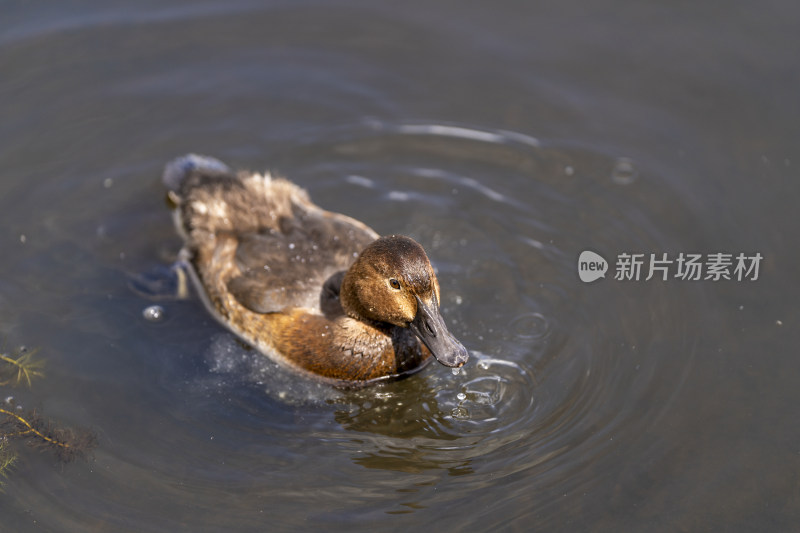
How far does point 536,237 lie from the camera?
277 inches

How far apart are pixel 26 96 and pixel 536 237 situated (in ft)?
15.5

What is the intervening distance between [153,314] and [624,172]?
389 centimetres

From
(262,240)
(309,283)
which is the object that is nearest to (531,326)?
(309,283)

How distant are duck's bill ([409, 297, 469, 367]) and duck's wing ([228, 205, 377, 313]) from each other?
0.88m

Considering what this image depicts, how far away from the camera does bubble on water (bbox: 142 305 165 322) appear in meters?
6.58

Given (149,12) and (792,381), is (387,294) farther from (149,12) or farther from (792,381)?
(149,12)

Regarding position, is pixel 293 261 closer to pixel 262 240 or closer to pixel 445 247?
pixel 262 240

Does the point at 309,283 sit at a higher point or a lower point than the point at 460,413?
higher

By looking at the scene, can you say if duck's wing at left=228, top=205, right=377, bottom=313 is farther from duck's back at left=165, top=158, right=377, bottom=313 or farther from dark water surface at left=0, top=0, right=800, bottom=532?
dark water surface at left=0, top=0, right=800, bottom=532

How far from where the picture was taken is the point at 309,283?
6.19 m

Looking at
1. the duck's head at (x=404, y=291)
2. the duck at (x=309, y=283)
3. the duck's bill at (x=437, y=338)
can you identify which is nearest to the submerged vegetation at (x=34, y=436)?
the duck at (x=309, y=283)

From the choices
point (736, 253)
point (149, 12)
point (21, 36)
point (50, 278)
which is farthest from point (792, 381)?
point (21, 36)

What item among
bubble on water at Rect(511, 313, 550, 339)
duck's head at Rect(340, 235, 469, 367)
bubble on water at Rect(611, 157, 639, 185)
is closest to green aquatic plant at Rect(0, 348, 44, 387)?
duck's head at Rect(340, 235, 469, 367)

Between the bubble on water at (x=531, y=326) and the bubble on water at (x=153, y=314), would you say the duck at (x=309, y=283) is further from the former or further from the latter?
the bubble on water at (x=531, y=326)
